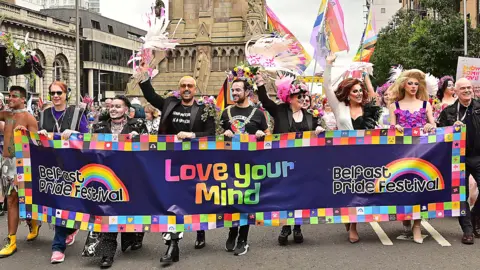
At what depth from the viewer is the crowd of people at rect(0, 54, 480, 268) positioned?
6539mm

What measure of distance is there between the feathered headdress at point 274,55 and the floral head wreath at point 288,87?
0.66 m

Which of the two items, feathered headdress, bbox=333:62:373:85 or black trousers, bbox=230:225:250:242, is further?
feathered headdress, bbox=333:62:373:85

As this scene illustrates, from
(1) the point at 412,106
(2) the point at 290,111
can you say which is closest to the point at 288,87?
(2) the point at 290,111

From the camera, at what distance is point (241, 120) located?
262 inches

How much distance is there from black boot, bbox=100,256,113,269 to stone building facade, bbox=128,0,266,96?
833 inches

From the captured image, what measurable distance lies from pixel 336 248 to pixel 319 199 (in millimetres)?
636

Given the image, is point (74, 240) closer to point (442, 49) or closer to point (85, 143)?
point (85, 143)

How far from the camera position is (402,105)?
6957 mm

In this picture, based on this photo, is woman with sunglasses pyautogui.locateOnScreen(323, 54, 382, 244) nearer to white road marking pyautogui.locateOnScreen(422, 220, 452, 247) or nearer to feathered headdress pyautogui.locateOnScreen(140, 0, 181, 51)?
white road marking pyautogui.locateOnScreen(422, 220, 452, 247)

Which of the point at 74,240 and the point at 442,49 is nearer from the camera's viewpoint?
the point at 74,240

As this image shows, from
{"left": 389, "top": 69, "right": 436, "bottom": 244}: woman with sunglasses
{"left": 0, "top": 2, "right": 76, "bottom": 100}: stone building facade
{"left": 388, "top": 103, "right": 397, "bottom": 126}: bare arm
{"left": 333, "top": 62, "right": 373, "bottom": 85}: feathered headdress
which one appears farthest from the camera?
{"left": 0, "top": 2, "right": 76, "bottom": 100}: stone building facade

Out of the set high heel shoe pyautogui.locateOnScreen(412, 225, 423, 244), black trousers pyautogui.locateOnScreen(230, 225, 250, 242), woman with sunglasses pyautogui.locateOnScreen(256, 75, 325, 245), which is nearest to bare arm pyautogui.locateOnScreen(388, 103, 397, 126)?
woman with sunglasses pyautogui.locateOnScreen(256, 75, 325, 245)

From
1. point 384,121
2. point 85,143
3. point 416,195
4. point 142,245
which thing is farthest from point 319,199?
point 384,121

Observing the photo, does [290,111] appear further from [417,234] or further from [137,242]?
[137,242]
